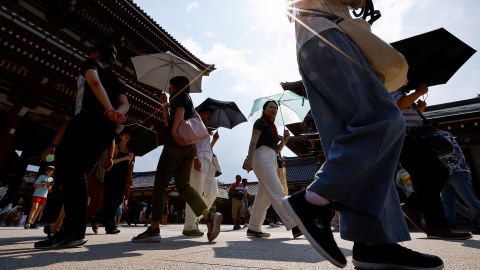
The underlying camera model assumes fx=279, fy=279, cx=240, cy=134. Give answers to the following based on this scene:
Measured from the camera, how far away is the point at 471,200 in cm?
325

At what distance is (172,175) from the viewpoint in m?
2.75

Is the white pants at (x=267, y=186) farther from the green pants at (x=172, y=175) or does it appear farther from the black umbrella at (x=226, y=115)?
the black umbrella at (x=226, y=115)

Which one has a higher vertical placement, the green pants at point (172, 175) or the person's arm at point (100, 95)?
the person's arm at point (100, 95)

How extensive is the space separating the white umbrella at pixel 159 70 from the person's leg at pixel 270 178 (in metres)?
3.10

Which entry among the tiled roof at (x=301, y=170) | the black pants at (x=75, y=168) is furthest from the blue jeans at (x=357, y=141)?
the tiled roof at (x=301, y=170)

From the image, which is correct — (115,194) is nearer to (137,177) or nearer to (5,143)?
(5,143)

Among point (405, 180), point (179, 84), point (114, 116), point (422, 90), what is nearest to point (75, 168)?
point (114, 116)

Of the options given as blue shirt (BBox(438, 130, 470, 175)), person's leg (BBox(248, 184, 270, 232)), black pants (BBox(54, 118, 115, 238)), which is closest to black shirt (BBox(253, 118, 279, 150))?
person's leg (BBox(248, 184, 270, 232))

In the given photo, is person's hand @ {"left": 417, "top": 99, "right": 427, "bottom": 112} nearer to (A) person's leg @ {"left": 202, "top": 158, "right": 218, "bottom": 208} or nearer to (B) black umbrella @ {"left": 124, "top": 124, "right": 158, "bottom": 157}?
(A) person's leg @ {"left": 202, "top": 158, "right": 218, "bottom": 208}

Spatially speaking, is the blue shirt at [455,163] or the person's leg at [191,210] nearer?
the blue shirt at [455,163]

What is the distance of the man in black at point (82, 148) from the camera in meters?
2.06

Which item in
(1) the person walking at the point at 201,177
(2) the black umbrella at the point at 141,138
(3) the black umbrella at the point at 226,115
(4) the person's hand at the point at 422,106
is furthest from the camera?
(3) the black umbrella at the point at 226,115

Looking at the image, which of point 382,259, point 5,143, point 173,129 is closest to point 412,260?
point 382,259

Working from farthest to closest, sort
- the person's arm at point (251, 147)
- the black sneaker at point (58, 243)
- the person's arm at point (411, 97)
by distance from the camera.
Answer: the person's arm at point (251, 147)
the person's arm at point (411, 97)
the black sneaker at point (58, 243)
